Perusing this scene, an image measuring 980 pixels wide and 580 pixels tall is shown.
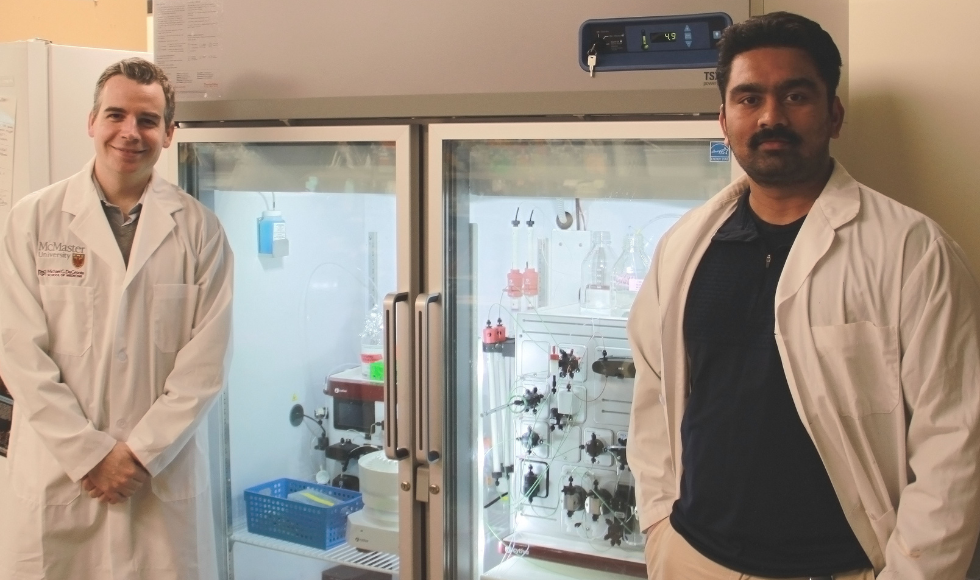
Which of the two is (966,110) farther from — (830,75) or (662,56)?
(662,56)

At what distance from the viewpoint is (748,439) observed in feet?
5.11

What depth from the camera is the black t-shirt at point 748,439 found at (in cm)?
152

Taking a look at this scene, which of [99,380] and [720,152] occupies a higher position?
[720,152]

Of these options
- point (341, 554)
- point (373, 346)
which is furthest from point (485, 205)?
point (341, 554)

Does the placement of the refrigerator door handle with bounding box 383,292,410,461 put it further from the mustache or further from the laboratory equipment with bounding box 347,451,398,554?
the mustache

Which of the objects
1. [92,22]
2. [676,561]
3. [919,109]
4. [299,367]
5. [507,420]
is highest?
[92,22]

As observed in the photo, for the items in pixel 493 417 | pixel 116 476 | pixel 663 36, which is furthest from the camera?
pixel 493 417

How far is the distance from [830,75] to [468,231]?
0.95 m

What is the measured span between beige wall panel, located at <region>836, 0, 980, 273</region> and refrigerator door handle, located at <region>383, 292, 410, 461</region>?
1115 millimetres

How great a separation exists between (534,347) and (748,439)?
834 millimetres

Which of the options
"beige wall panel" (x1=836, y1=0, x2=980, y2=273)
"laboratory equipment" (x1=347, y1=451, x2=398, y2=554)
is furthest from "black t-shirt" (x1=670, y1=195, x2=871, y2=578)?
"laboratory equipment" (x1=347, y1=451, x2=398, y2=554)

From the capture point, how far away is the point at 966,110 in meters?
1.91

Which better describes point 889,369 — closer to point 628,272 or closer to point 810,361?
point 810,361

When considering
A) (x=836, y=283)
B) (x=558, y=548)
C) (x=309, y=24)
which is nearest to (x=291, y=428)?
(x=558, y=548)
